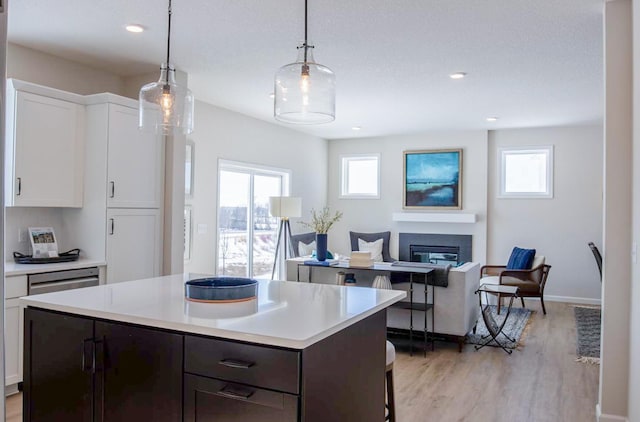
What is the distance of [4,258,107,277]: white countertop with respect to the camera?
11.2 ft

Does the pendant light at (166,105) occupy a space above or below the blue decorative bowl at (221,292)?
above

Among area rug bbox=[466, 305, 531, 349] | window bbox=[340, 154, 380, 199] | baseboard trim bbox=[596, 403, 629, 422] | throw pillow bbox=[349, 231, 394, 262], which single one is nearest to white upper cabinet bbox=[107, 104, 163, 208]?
area rug bbox=[466, 305, 531, 349]

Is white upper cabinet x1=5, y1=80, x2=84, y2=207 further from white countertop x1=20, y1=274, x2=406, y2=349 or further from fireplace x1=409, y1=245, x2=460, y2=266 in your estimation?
fireplace x1=409, y1=245, x2=460, y2=266

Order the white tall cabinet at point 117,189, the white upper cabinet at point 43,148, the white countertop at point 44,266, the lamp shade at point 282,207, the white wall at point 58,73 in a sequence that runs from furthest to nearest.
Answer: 1. the lamp shade at point 282,207
2. the white tall cabinet at point 117,189
3. the white wall at point 58,73
4. the white upper cabinet at point 43,148
5. the white countertop at point 44,266

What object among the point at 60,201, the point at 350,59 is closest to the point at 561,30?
the point at 350,59

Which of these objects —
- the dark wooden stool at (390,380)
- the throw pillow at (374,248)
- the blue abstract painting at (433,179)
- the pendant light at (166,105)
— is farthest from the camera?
the throw pillow at (374,248)

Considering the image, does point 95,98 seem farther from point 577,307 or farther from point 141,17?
point 577,307

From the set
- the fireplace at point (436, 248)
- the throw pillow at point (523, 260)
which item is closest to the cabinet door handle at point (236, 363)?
the throw pillow at point (523, 260)

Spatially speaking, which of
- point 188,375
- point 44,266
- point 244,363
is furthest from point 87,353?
point 44,266

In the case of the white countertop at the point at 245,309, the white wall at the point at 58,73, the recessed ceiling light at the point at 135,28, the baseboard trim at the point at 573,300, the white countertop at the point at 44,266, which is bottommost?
the baseboard trim at the point at 573,300

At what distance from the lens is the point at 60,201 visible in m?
3.99

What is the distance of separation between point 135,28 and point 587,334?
5324 millimetres

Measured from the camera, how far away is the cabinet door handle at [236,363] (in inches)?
66.1

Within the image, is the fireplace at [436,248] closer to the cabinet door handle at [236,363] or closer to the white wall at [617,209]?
the white wall at [617,209]
